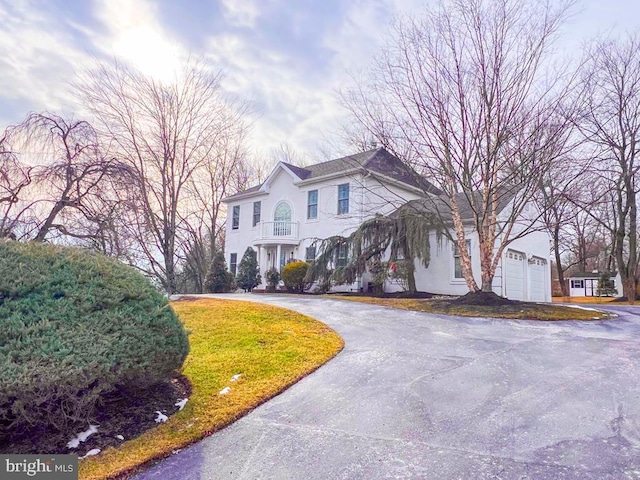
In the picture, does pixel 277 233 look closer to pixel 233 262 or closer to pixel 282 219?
pixel 282 219

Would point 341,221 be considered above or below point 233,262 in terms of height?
above

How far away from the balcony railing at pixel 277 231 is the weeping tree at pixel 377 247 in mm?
3206

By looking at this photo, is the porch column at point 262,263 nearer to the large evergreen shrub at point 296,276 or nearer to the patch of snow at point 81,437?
the large evergreen shrub at point 296,276

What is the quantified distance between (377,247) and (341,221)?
10.3 ft

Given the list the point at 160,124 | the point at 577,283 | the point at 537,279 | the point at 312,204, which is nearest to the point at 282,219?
the point at 312,204

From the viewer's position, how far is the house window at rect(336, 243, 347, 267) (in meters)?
16.9

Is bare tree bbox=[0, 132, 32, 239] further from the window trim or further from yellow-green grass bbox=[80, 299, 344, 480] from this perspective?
the window trim

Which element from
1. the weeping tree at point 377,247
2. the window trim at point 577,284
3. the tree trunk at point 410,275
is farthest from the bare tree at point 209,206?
the window trim at point 577,284

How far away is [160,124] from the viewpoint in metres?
21.0

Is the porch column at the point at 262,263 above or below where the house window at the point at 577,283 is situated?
above

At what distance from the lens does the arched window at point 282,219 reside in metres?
20.8

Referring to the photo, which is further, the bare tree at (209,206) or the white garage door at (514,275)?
the bare tree at (209,206)

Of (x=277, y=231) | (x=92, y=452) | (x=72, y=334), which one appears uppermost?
(x=277, y=231)

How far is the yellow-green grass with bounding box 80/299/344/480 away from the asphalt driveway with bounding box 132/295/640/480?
16 cm
